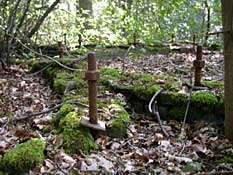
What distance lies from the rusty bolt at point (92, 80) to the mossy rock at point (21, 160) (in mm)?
627

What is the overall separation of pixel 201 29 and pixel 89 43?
367 centimetres

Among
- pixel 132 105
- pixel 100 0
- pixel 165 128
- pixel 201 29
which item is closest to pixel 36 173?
pixel 165 128

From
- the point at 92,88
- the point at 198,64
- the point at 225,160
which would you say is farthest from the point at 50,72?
the point at 225,160

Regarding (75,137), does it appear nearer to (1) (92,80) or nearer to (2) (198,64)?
(1) (92,80)

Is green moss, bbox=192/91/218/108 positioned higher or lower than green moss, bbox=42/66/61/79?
lower

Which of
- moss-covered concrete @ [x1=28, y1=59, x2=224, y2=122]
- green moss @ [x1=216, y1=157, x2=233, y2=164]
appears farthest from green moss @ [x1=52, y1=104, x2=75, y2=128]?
green moss @ [x1=216, y1=157, x2=233, y2=164]

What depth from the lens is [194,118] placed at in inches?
152

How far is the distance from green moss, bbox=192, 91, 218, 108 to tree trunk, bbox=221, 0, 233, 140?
0.51 m

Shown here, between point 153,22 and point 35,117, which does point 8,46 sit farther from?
point 153,22

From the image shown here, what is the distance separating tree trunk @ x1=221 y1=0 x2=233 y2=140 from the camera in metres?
3.04

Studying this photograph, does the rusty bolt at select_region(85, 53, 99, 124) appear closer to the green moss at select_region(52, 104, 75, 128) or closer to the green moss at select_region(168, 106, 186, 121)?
the green moss at select_region(52, 104, 75, 128)

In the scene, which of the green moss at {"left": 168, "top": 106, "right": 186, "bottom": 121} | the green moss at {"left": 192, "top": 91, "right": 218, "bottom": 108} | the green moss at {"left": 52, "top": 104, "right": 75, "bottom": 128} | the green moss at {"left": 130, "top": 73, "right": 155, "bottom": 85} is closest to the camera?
the green moss at {"left": 52, "top": 104, "right": 75, "bottom": 128}

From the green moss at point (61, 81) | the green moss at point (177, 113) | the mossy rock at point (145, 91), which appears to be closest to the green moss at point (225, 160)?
the green moss at point (177, 113)

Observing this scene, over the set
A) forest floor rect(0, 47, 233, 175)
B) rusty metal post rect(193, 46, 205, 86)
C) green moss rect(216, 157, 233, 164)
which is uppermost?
rusty metal post rect(193, 46, 205, 86)
